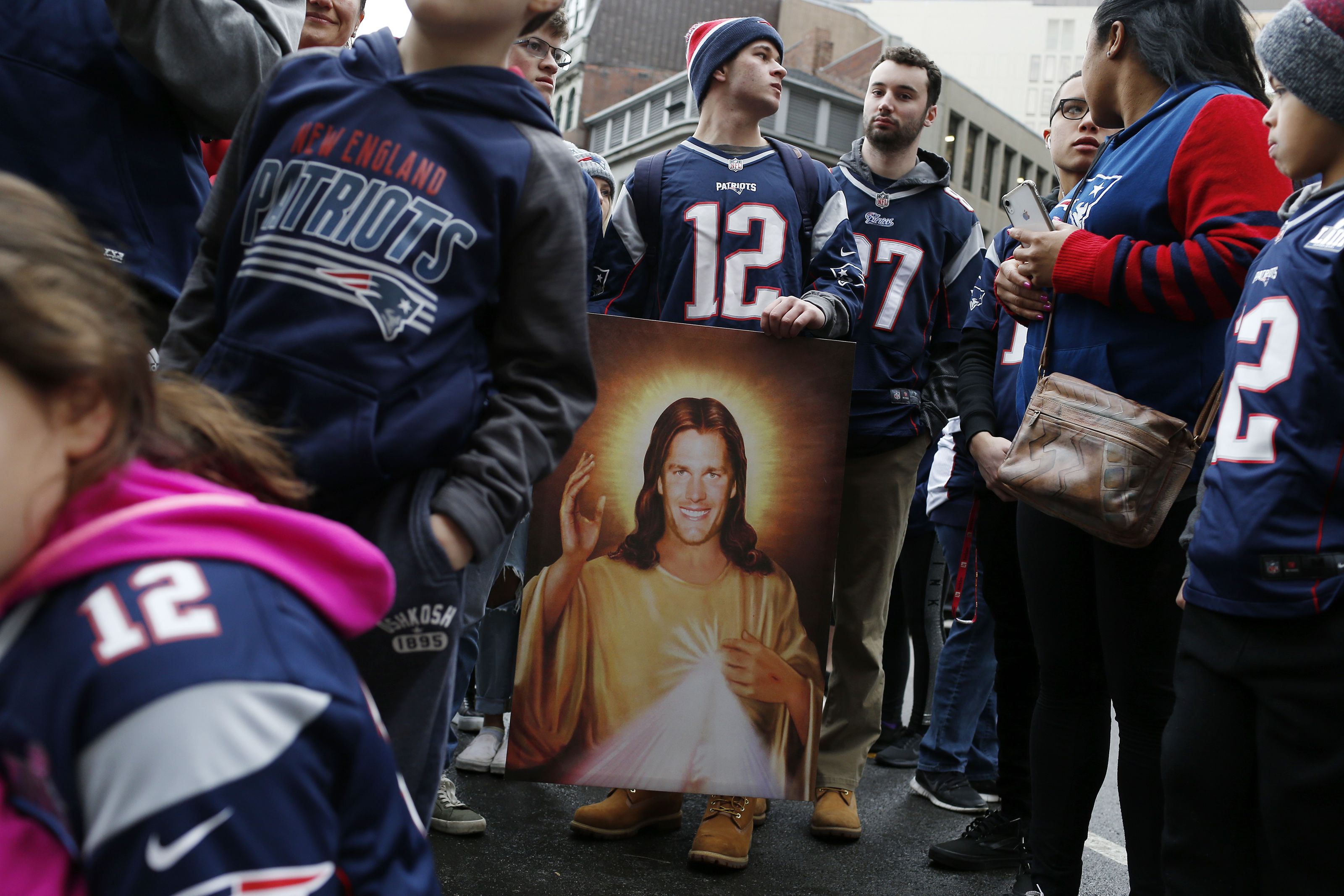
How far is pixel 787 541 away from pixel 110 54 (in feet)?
6.96

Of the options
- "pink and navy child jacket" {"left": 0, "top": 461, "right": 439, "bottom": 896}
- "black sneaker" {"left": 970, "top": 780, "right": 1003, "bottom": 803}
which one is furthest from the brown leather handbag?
"black sneaker" {"left": 970, "top": 780, "right": 1003, "bottom": 803}

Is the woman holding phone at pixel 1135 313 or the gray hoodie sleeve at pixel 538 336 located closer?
the gray hoodie sleeve at pixel 538 336

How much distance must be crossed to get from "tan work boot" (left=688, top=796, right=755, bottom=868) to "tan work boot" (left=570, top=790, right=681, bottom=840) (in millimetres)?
181

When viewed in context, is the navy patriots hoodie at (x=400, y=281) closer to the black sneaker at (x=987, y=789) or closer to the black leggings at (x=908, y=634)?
the black sneaker at (x=987, y=789)

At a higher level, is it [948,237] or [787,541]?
[948,237]

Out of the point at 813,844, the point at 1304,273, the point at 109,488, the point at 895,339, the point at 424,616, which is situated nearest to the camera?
the point at 109,488

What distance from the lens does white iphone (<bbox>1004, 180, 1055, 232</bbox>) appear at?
2.74 meters

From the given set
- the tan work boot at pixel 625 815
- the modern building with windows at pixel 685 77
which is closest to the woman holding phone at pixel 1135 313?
the tan work boot at pixel 625 815

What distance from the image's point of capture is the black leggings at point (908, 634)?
5086mm

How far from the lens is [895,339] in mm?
3992

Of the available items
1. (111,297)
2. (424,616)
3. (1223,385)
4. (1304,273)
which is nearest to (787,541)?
(1223,385)

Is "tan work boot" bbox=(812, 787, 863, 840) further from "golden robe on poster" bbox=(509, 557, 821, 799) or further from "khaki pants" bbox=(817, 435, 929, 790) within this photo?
"golden robe on poster" bbox=(509, 557, 821, 799)

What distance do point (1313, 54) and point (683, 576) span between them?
78.4 inches

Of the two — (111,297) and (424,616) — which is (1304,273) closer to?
(424,616)
